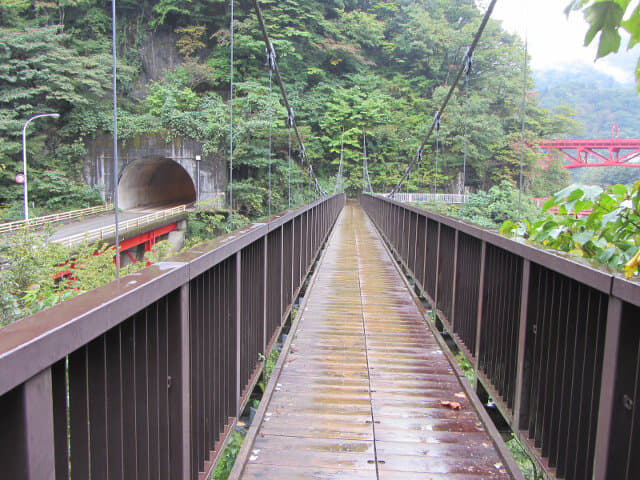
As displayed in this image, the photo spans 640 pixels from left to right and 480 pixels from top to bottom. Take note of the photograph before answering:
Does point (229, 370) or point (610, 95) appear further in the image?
point (610, 95)

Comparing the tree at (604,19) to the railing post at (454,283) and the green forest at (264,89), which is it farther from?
the green forest at (264,89)

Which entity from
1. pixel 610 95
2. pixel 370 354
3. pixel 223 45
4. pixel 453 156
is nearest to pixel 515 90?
pixel 453 156

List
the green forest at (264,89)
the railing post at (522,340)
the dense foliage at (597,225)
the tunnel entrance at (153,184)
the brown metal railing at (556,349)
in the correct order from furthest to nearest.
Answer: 1. the tunnel entrance at (153,184)
2. the green forest at (264,89)
3. the railing post at (522,340)
4. the dense foliage at (597,225)
5. the brown metal railing at (556,349)

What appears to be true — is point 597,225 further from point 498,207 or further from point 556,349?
point 498,207

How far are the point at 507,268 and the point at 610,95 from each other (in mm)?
2539

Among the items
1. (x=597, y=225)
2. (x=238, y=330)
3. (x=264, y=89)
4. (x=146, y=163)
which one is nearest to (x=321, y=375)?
(x=238, y=330)

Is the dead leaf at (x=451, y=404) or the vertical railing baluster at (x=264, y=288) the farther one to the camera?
the vertical railing baluster at (x=264, y=288)

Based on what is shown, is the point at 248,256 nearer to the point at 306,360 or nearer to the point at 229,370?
the point at 229,370

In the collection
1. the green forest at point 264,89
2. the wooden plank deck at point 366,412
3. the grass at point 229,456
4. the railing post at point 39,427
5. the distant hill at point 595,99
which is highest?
the green forest at point 264,89

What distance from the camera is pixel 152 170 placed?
24.9m

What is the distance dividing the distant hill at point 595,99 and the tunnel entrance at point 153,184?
19.0m

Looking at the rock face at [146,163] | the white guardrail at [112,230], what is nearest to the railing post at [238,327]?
the white guardrail at [112,230]

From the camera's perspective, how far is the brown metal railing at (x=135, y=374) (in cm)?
61

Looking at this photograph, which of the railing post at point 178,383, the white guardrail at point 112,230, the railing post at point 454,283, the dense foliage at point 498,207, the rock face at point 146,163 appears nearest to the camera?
the railing post at point 178,383
